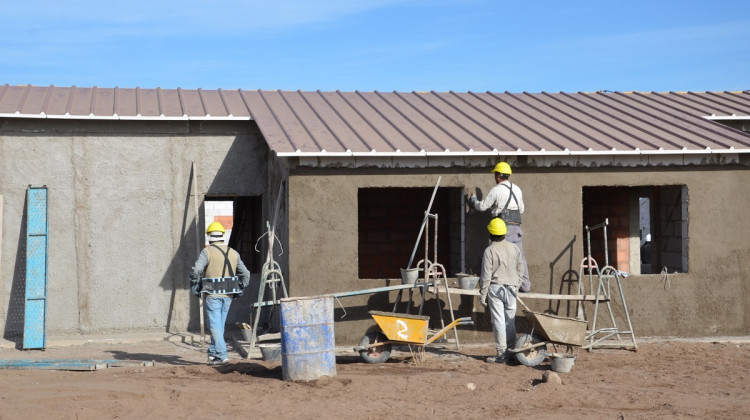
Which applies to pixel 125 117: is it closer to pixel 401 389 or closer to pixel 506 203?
pixel 506 203

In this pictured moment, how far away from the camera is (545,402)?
8344 mm

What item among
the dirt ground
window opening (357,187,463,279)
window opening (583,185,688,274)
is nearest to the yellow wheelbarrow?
the dirt ground

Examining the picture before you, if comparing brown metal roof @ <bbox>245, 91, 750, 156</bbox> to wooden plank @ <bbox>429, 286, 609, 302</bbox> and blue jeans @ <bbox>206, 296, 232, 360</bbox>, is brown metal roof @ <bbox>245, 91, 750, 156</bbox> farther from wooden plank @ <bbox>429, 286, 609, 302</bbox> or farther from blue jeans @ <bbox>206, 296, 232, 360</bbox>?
blue jeans @ <bbox>206, 296, 232, 360</bbox>

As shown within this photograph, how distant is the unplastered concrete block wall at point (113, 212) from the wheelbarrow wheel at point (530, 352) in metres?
5.43

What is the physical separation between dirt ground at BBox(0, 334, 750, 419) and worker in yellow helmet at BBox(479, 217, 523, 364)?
387mm

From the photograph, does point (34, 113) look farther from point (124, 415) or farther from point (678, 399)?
point (678, 399)

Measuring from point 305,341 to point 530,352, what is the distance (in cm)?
275

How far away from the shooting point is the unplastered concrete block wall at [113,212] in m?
12.8

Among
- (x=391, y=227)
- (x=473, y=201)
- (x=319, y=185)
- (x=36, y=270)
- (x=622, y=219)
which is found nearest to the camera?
(x=473, y=201)

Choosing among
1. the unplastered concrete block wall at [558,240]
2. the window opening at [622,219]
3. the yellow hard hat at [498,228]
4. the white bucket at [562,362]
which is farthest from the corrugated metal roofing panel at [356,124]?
the window opening at [622,219]

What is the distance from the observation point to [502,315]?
34.3 feet

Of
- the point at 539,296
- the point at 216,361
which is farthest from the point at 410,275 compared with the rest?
the point at 216,361

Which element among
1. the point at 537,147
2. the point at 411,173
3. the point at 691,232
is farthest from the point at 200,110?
the point at 691,232

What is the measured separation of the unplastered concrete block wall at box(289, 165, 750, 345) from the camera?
1148 cm
